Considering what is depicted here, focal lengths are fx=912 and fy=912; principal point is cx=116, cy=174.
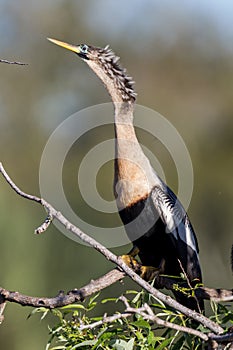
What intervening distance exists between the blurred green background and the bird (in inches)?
158

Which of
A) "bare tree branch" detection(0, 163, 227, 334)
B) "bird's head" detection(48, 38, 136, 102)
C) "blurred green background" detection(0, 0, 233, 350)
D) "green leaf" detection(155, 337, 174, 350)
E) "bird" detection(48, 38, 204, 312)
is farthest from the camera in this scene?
"blurred green background" detection(0, 0, 233, 350)

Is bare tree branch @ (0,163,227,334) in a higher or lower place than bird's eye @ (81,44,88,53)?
lower

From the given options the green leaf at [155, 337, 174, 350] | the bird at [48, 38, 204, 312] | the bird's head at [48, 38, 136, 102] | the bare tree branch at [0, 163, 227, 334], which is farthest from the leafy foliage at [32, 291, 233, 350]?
the bird's head at [48, 38, 136, 102]

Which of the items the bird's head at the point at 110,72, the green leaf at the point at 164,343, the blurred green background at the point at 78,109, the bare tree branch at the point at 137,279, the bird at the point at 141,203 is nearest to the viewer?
the bare tree branch at the point at 137,279

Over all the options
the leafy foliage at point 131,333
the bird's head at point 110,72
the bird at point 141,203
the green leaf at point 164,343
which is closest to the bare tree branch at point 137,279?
the leafy foliage at point 131,333

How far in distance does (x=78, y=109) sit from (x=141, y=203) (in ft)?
41.4

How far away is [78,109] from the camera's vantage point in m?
17.2

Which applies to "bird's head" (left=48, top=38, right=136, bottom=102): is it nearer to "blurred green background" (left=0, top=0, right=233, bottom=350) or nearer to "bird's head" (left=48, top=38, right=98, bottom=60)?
"bird's head" (left=48, top=38, right=98, bottom=60)

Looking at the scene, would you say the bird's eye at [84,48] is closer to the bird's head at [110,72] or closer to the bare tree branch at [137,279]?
the bird's head at [110,72]

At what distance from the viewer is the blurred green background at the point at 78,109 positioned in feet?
32.1

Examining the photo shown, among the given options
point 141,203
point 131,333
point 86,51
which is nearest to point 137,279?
point 131,333

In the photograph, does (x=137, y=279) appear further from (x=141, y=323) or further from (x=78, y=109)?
(x=78, y=109)

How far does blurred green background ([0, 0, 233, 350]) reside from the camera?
32.1 ft

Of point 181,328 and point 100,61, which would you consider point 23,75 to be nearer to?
point 100,61
